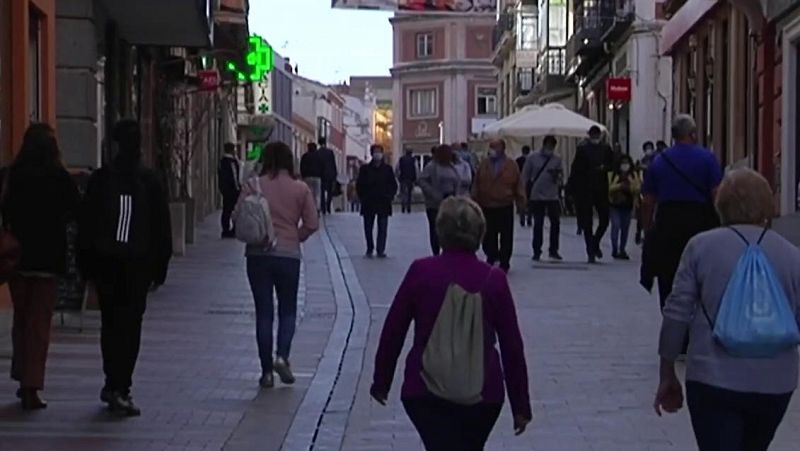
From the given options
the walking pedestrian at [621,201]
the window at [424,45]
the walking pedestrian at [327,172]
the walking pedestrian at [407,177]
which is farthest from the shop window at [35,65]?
the window at [424,45]

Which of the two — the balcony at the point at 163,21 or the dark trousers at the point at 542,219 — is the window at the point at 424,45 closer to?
the balcony at the point at 163,21

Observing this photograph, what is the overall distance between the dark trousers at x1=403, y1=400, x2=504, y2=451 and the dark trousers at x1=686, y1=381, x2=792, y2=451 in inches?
29.4

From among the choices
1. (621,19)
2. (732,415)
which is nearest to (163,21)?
(732,415)

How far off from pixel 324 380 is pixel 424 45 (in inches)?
3576

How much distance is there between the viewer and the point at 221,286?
1978 centimetres

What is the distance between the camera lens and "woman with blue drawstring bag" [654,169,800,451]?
20.8ft

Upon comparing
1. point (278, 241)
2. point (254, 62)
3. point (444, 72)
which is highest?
point (444, 72)

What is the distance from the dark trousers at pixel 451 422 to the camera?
6.54 metres

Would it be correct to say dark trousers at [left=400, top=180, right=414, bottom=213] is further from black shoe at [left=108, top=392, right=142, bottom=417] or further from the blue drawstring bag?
the blue drawstring bag

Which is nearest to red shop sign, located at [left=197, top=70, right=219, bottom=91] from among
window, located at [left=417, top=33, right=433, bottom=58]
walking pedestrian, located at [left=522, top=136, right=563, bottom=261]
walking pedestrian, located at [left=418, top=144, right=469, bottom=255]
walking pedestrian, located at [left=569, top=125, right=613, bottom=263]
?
walking pedestrian, located at [left=522, top=136, right=563, bottom=261]

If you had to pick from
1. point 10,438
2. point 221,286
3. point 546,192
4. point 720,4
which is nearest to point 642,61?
point 720,4

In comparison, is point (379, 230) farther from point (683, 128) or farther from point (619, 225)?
point (683, 128)

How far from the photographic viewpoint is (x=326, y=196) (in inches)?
1506

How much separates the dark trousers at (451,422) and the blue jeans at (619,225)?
17283mm
